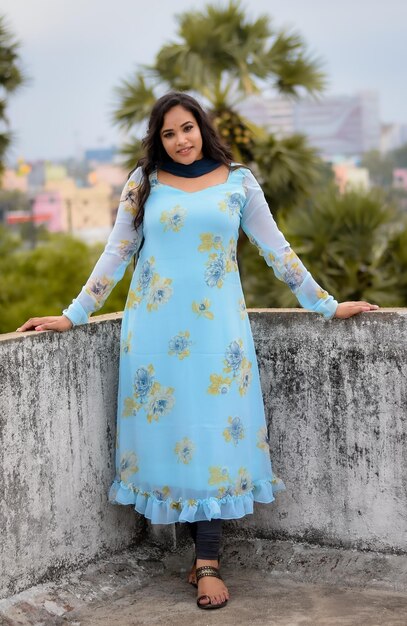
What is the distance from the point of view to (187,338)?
3031 millimetres

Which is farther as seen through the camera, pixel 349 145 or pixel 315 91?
pixel 349 145

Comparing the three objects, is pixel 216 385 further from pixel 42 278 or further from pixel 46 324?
pixel 42 278

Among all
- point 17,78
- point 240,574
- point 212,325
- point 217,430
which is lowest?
point 240,574

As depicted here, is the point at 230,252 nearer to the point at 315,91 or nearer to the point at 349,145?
the point at 315,91

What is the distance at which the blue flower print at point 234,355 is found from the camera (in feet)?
9.99

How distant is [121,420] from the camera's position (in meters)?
3.17

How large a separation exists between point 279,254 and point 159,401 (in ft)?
1.95

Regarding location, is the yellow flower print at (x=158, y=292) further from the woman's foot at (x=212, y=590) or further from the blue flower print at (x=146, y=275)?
the woman's foot at (x=212, y=590)

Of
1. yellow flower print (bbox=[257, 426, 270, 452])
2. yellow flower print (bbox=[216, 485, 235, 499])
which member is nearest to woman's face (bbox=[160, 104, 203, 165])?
yellow flower print (bbox=[257, 426, 270, 452])

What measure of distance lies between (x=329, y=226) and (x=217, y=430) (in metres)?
9.38

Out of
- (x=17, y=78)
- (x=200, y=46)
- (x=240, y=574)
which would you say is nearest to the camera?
(x=240, y=574)

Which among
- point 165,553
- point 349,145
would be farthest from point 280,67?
point 349,145

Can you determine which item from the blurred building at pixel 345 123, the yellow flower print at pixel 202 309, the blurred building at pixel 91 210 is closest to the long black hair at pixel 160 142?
the yellow flower print at pixel 202 309

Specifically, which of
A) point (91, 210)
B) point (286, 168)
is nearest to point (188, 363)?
point (286, 168)
